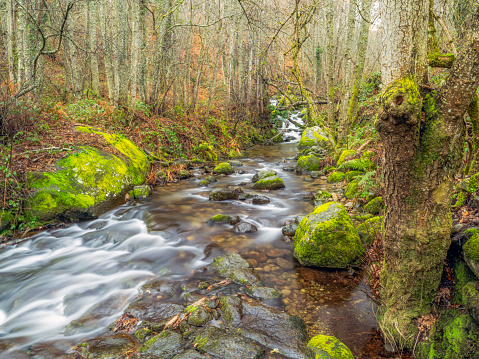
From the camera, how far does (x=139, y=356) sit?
3150 mm

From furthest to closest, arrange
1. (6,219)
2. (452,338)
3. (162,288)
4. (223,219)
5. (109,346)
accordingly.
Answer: (223,219)
(6,219)
(162,288)
(109,346)
(452,338)

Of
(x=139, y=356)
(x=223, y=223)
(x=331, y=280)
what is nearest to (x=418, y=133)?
(x=331, y=280)

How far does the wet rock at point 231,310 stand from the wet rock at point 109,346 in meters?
1.14

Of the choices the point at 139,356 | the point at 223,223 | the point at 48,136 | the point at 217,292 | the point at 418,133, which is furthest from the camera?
the point at 48,136

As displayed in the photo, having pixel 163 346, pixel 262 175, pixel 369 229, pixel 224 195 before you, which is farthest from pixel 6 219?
pixel 262 175

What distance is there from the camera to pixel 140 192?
27.9 ft

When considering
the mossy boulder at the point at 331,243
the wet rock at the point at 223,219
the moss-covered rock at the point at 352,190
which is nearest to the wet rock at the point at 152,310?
the mossy boulder at the point at 331,243

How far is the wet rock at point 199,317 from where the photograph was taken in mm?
3652

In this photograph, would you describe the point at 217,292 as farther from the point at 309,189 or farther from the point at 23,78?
the point at 23,78

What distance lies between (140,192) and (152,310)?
5.08 m

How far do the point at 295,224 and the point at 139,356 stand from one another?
4.20m

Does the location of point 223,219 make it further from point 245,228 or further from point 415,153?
point 415,153

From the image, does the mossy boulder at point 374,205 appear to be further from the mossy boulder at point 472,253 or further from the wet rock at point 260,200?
the mossy boulder at point 472,253

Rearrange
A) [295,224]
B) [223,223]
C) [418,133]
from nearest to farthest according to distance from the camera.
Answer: [418,133]
[295,224]
[223,223]
